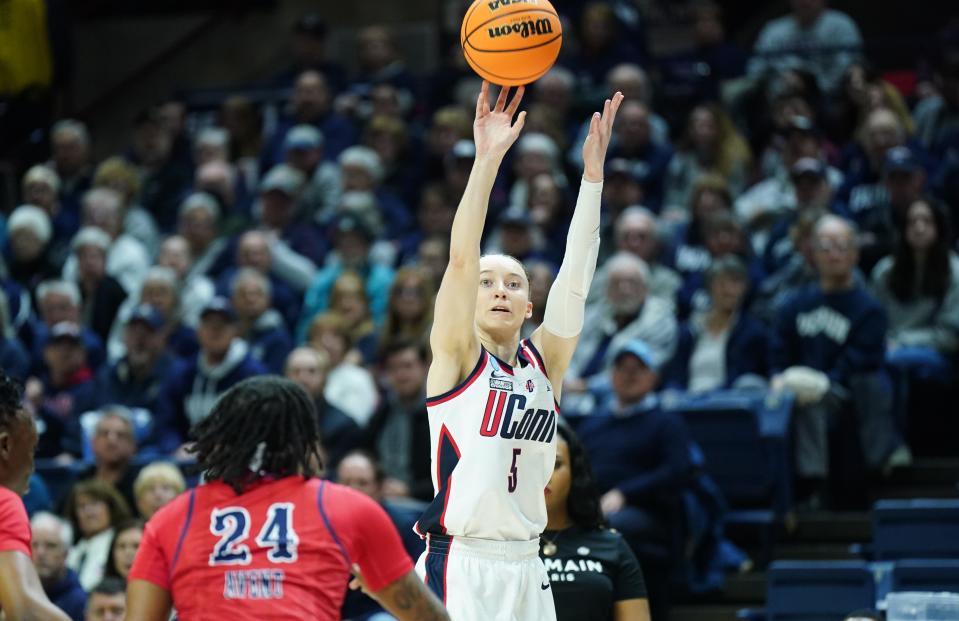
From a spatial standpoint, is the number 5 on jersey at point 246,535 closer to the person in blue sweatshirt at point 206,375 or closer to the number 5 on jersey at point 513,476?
the number 5 on jersey at point 513,476

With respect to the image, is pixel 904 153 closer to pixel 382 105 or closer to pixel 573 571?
pixel 382 105

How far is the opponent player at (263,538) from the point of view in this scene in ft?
13.8

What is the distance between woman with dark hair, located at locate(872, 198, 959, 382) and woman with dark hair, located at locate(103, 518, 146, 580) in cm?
451

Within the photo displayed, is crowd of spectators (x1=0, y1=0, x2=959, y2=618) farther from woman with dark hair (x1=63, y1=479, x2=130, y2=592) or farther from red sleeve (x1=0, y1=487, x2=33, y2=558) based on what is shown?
red sleeve (x1=0, y1=487, x2=33, y2=558)

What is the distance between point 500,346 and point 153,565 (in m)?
1.79

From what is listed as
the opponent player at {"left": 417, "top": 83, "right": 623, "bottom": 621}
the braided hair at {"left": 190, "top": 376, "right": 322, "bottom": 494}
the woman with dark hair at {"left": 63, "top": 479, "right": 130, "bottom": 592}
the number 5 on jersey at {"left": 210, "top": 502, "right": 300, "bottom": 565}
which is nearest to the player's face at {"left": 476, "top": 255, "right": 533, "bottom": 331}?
the opponent player at {"left": 417, "top": 83, "right": 623, "bottom": 621}

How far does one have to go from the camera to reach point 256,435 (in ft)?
14.4

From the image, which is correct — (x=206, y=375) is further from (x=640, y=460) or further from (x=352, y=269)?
(x=640, y=460)

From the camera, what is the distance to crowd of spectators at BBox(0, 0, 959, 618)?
918 cm

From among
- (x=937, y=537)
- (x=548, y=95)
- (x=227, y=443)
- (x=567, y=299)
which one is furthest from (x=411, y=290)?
(x=227, y=443)

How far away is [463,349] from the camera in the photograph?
542 cm

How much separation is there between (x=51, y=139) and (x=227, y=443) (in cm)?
1078

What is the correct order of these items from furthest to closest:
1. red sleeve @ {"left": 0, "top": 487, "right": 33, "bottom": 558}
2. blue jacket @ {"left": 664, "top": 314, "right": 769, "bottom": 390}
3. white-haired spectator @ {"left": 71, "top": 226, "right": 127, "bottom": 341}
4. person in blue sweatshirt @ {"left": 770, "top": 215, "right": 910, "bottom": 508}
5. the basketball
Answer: white-haired spectator @ {"left": 71, "top": 226, "right": 127, "bottom": 341}, blue jacket @ {"left": 664, "top": 314, "right": 769, "bottom": 390}, person in blue sweatshirt @ {"left": 770, "top": 215, "right": 910, "bottom": 508}, the basketball, red sleeve @ {"left": 0, "top": 487, "right": 33, "bottom": 558}

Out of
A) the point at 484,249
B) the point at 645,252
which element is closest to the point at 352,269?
the point at 484,249
